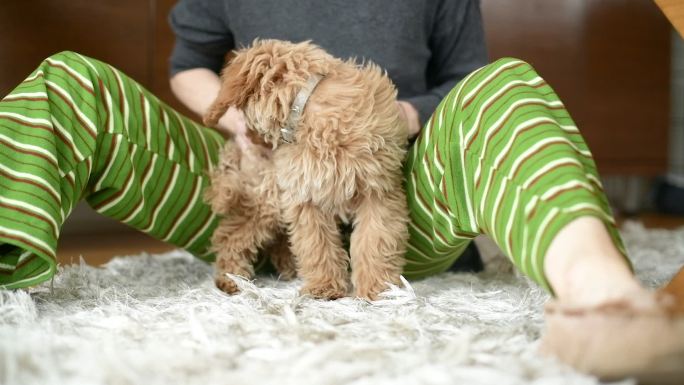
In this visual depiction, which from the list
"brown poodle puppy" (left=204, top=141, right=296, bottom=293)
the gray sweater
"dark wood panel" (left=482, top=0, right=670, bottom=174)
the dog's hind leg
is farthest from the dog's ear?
"dark wood panel" (left=482, top=0, right=670, bottom=174)

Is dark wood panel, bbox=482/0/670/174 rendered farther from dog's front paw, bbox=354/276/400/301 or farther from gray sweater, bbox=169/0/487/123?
dog's front paw, bbox=354/276/400/301

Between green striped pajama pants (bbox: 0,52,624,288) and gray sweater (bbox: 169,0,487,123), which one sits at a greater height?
gray sweater (bbox: 169,0,487,123)

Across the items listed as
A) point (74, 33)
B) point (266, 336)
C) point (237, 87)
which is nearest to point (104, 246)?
point (74, 33)

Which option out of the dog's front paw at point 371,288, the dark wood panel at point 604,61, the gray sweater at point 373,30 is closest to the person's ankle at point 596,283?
the dog's front paw at point 371,288

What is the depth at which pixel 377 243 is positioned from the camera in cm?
96

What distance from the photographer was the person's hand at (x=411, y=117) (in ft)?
3.59

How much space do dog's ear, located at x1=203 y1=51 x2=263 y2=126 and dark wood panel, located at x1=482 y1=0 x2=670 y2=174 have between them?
6.00ft

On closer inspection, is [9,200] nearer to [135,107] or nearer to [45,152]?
[45,152]

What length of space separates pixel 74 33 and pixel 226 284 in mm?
1221

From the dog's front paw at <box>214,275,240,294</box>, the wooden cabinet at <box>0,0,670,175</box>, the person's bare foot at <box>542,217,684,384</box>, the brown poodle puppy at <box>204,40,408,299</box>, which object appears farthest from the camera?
the wooden cabinet at <box>0,0,670,175</box>

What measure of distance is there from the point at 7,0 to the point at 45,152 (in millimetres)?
1184

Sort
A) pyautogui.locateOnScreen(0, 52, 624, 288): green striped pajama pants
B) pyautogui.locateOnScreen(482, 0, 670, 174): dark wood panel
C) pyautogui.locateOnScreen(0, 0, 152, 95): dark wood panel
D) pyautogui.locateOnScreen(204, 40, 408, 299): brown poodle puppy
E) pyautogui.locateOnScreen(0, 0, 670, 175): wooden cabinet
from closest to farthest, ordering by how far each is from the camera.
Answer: pyautogui.locateOnScreen(0, 52, 624, 288): green striped pajama pants, pyautogui.locateOnScreen(204, 40, 408, 299): brown poodle puppy, pyautogui.locateOnScreen(0, 0, 152, 95): dark wood panel, pyautogui.locateOnScreen(0, 0, 670, 175): wooden cabinet, pyautogui.locateOnScreen(482, 0, 670, 174): dark wood panel

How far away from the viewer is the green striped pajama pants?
0.72m

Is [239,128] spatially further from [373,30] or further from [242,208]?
[373,30]
